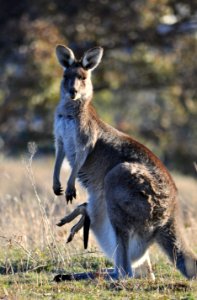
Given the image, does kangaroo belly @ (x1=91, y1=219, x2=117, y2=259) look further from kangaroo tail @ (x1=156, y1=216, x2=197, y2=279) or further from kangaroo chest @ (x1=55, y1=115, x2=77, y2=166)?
kangaroo chest @ (x1=55, y1=115, x2=77, y2=166)

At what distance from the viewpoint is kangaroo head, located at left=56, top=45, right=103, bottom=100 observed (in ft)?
27.4

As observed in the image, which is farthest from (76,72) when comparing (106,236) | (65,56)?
(106,236)

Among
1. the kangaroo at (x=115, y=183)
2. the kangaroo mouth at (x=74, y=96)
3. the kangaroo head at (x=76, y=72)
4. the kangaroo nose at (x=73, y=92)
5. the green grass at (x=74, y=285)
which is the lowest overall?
the green grass at (x=74, y=285)

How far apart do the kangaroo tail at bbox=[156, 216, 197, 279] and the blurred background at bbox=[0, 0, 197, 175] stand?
16.6 metres

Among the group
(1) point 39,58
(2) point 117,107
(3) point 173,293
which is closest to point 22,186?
(1) point 39,58

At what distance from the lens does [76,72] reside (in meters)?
8.46

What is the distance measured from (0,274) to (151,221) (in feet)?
4.94

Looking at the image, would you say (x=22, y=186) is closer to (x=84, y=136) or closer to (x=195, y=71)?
(x=84, y=136)

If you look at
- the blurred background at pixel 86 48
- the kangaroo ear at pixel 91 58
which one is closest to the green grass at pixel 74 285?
the kangaroo ear at pixel 91 58

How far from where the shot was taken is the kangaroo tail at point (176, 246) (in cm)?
708

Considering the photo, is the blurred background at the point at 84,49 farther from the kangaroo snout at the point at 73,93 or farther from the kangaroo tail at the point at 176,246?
the kangaroo tail at the point at 176,246

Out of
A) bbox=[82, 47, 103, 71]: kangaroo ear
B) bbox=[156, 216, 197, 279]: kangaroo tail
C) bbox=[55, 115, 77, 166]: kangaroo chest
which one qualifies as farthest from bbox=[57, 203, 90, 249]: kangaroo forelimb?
bbox=[82, 47, 103, 71]: kangaroo ear

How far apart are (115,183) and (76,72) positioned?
168 cm

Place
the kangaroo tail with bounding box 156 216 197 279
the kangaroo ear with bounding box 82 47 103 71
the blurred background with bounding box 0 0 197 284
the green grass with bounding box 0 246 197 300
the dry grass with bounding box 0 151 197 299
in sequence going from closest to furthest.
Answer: the green grass with bounding box 0 246 197 300 → the dry grass with bounding box 0 151 197 299 → the kangaroo tail with bounding box 156 216 197 279 → the kangaroo ear with bounding box 82 47 103 71 → the blurred background with bounding box 0 0 197 284
